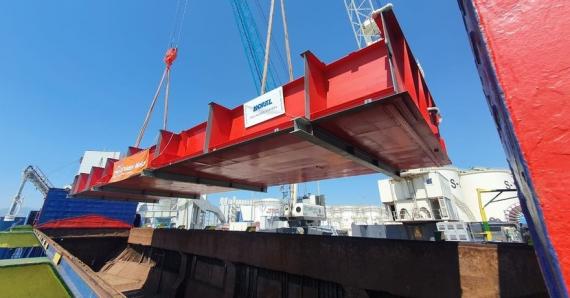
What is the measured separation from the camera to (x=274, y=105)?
4.85 meters

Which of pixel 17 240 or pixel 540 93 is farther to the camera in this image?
pixel 17 240

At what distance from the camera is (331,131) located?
4508 millimetres

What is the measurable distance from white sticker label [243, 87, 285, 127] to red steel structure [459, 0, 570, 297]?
12.4 ft

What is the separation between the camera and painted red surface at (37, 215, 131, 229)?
14716 mm

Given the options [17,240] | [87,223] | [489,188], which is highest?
[489,188]

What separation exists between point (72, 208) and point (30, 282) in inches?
618

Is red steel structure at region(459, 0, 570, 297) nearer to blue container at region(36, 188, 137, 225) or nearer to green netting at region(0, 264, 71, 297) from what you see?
green netting at region(0, 264, 71, 297)

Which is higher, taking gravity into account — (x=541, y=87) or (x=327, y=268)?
(x=541, y=87)

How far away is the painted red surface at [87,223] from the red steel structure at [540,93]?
19403 mm

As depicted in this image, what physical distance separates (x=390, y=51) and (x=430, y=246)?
2.93 m

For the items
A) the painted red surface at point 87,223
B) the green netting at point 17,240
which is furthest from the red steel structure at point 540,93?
the painted red surface at point 87,223

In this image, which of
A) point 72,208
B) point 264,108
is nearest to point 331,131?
point 264,108

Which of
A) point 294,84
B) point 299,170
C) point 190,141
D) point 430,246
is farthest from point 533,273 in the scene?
point 190,141

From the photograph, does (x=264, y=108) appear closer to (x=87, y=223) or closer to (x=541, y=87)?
(x=541, y=87)
